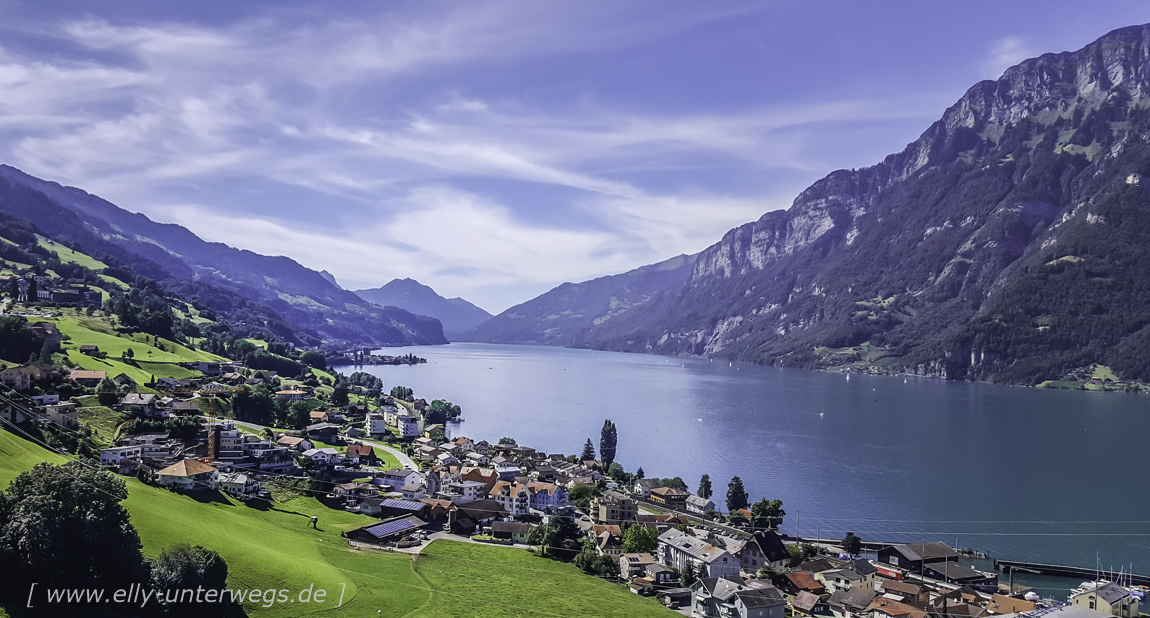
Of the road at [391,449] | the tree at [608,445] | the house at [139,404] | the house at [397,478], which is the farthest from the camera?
the tree at [608,445]

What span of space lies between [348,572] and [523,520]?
18384 millimetres

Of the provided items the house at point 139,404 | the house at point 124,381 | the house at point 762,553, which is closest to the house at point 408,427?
the house at point 124,381

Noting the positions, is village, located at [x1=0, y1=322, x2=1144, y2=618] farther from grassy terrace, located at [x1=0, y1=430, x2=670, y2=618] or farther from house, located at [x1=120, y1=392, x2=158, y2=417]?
grassy terrace, located at [x1=0, y1=430, x2=670, y2=618]

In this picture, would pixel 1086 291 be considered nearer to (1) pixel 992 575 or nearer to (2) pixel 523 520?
(1) pixel 992 575

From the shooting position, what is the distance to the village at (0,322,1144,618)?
107 feet

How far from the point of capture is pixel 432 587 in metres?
29.2

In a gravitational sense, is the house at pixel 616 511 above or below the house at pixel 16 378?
below

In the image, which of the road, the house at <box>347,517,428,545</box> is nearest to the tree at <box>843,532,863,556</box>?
the house at <box>347,517,428,545</box>

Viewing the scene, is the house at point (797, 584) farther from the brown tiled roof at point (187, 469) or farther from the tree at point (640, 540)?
the brown tiled roof at point (187, 469)

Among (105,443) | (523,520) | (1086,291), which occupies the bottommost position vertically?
(523,520)

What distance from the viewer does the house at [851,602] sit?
31.8m

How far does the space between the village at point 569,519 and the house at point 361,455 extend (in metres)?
0.12

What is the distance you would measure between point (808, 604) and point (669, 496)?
20926 mm

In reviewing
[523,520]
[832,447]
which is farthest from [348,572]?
[832,447]
